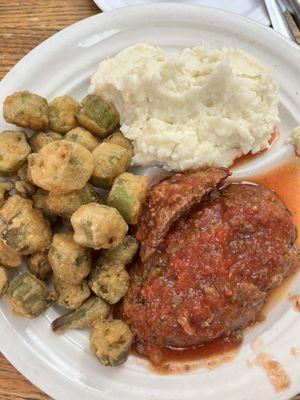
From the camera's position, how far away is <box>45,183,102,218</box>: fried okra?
280 centimetres

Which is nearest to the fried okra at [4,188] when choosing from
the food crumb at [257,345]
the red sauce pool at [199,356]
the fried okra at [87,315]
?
the fried okra at [87,315]

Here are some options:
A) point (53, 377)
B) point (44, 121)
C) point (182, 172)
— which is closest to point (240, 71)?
point (182, 172)

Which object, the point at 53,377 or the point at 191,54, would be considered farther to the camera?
the point at 191,54

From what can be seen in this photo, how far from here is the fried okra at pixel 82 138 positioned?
9.90 ft

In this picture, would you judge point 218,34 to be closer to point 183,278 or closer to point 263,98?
point 263,98

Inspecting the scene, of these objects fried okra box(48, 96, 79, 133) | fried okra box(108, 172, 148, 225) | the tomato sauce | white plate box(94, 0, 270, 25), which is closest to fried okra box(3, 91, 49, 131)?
fried okra box(48, 96, 79, 133)

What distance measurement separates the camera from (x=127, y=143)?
311 cm

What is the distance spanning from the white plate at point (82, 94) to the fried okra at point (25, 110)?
209 millimetres

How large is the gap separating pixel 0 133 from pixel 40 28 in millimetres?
1101

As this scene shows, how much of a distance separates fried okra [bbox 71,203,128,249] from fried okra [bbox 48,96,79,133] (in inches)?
24.4

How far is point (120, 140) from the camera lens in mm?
3084

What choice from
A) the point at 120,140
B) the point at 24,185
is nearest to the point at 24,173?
the point at 24,185

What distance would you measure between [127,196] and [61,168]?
393 mm

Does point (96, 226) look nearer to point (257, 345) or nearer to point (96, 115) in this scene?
point (96, 115)
